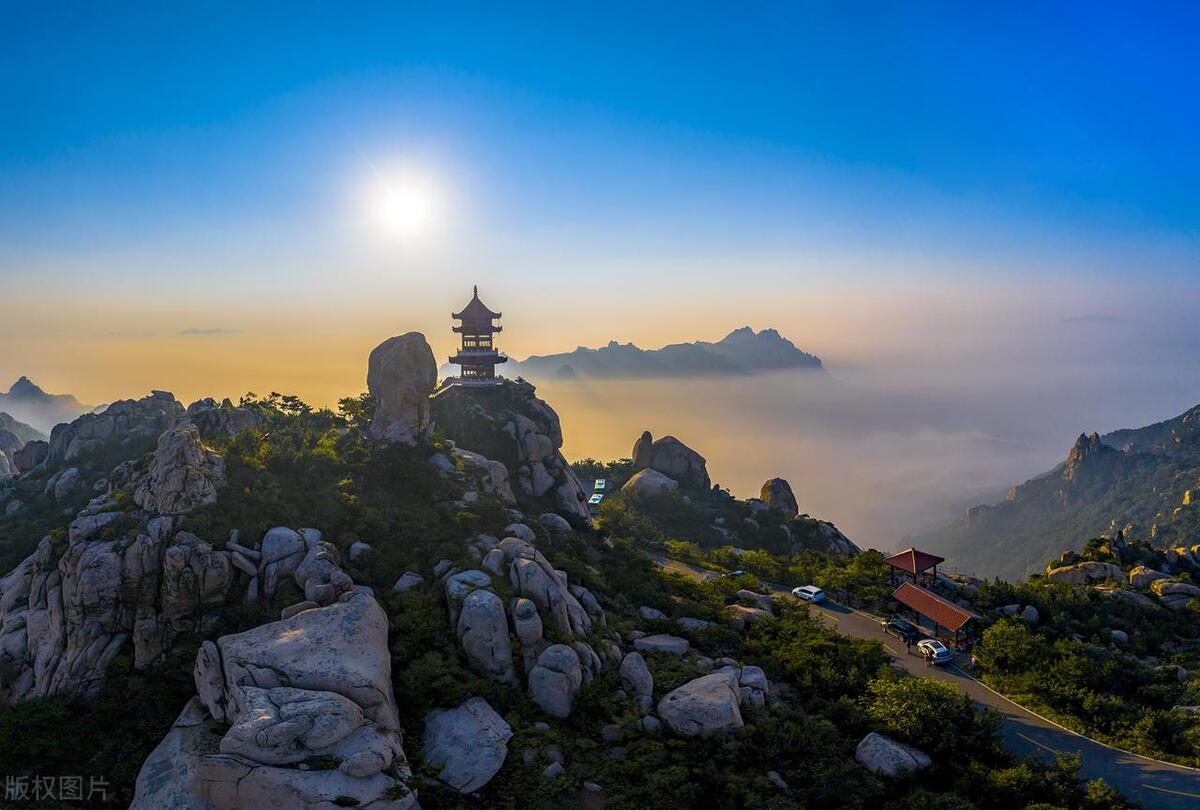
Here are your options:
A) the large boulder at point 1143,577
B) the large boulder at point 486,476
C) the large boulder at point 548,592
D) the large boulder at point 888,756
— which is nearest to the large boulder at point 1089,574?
the large boulder at point 1143,577

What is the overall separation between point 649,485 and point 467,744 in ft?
164

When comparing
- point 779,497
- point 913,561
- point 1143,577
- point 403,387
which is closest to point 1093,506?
point 779,497

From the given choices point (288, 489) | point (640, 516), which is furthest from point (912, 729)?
point (640, 516)

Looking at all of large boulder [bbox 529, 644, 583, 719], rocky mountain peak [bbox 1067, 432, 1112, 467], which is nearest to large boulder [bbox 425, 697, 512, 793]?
large boulder [bbox 529, 644, 583, 719]

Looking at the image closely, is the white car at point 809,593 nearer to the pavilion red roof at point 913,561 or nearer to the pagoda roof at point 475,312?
the pavilion red roof at point 913,561

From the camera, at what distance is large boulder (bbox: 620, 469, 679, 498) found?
68.4 meters

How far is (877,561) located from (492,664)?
30.1m

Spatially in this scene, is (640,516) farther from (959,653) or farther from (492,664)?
(492,664)

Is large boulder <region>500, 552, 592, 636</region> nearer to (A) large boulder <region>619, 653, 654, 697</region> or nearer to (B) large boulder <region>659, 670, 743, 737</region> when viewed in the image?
(A) large boulder <region>619, 653, 654, 697</region>

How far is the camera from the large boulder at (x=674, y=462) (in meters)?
77.8

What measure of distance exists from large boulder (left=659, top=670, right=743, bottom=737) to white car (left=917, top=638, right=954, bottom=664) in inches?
504

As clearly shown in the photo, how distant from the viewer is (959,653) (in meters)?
32.4

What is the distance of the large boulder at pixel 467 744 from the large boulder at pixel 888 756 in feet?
40.8

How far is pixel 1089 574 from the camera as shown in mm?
48688
